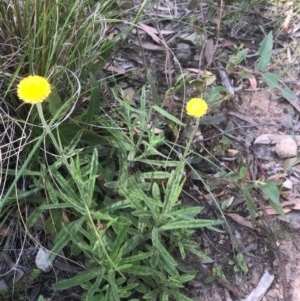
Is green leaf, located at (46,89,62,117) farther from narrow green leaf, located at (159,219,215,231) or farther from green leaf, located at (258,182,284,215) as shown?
green leaf, located at (258,182,284,215)

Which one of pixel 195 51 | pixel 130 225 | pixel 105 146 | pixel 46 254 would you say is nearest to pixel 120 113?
pixel 105 146

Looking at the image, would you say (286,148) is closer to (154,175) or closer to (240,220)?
(240,220)

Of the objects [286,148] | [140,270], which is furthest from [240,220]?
[140,270]

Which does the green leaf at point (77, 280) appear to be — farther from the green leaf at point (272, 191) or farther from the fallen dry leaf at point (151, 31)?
the fallen dry leaf at point (151, 31)

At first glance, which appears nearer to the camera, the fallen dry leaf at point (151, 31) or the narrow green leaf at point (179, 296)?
the narrow green leaf at point (179, 296)

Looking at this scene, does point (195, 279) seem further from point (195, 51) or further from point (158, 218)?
point (195, 51)

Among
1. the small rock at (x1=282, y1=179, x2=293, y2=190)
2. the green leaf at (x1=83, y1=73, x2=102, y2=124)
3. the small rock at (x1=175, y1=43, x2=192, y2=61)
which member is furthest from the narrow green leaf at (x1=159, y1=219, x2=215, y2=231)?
the small rock at (x1=175, y1=43, x2=192, y2=61)

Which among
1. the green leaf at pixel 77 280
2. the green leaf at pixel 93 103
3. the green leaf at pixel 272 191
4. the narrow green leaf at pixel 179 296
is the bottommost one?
the narrow green leaf at pixel 179 296

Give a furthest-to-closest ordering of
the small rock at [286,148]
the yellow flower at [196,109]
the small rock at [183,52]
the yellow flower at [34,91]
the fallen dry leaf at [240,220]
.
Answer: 1. the small rock at [183,52]
2. the small rock at [286,148]
3. the fallen dry leaf at [240,220]
4. the yellow flower at [196,109]
5. the yellow flower at [34,91]

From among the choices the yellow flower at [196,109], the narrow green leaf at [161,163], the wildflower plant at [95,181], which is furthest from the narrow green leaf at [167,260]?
the yellow flower at [196,109]
